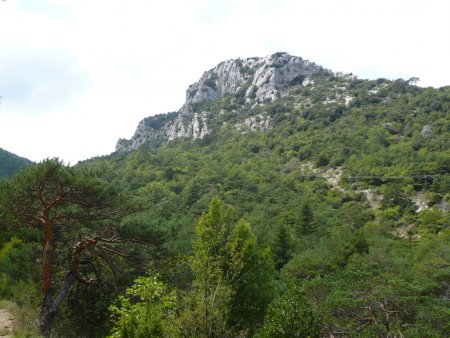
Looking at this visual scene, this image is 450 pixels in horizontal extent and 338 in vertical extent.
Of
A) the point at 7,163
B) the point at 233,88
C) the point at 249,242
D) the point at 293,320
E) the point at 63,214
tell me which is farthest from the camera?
the point at 233,88

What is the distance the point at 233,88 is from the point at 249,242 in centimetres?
12607

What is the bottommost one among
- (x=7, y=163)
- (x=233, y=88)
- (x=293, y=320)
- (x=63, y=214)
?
(x=293, y=320)

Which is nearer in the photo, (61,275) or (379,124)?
(61,275)

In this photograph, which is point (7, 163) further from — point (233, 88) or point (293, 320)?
point (233, 88)

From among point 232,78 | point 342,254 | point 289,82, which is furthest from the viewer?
point 232,78

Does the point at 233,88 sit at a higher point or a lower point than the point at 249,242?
higher

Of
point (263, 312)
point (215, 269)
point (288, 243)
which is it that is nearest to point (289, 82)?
point (288, 243)

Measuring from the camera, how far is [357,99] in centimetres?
10131

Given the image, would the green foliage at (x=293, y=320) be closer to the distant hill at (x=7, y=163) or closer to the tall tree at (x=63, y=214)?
the tall tree at (x=63, y=214)

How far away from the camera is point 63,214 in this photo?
1537cm

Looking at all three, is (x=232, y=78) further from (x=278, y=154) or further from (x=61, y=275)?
(x=61, y=275)

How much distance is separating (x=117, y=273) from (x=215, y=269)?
7.60 meters

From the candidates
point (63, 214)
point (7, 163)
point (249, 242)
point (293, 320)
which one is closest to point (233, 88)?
point (7, 163)

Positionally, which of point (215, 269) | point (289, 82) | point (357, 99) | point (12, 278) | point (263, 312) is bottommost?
point (263, 312)
